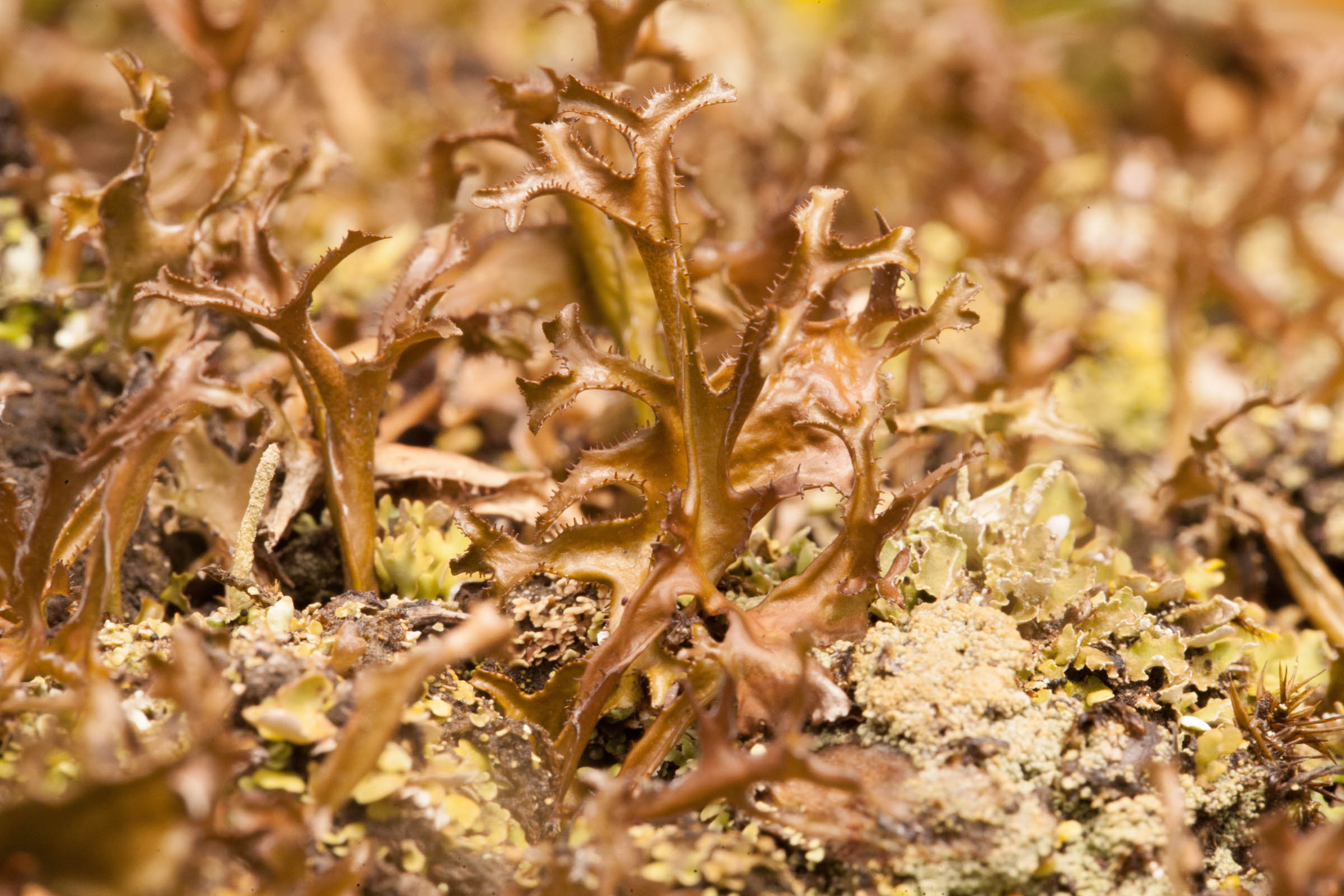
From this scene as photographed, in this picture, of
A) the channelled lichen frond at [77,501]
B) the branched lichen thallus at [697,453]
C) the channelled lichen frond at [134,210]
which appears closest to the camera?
the channelled lichen frond at [77,501]

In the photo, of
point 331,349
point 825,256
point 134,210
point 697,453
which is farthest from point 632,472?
point 134,210

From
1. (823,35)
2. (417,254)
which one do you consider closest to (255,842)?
(417,254)

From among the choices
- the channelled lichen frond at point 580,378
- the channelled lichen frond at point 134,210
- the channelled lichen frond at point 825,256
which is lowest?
the channelled lichen frond at point 580,378

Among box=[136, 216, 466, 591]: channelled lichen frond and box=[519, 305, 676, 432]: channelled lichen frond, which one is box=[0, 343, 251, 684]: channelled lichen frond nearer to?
box=[136, 216, 466, 591]: channelled lichen frond

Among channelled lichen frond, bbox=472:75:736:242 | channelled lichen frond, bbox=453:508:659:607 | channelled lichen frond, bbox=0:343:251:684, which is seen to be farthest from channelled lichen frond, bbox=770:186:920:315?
channelled lichen frond, bbox=0:343:251:684

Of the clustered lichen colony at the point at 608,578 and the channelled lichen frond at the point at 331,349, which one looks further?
the channelled lichen frond at the point at 331,349

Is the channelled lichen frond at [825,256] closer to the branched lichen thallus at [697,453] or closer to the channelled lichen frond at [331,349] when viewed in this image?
the branched lichen thallus at [697,453]

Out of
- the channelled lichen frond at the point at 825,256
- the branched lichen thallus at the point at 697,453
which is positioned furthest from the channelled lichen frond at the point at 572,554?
the channelled lichen frond at the point at 825,256

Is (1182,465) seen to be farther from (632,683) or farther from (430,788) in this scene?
(430,788)
